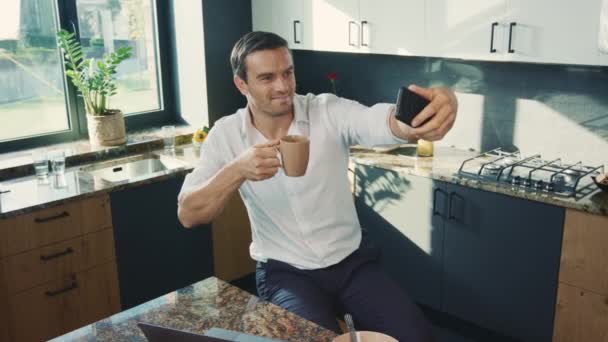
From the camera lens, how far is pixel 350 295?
6.25ft

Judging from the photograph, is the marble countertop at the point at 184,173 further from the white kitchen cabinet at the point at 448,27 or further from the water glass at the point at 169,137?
the white kitchen cabinet at the point at 448,27

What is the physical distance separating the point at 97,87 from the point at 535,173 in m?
2.24

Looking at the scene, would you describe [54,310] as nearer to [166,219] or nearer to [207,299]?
[166,219]

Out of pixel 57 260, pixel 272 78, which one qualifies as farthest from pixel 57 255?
pixel 272 78

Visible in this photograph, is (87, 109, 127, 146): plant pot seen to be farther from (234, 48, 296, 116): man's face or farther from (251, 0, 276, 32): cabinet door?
(234, 48, 296, 116): man's face

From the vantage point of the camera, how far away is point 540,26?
256 centimetres

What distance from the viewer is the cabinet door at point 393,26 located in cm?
297

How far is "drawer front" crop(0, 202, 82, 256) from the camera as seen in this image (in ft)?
8.05

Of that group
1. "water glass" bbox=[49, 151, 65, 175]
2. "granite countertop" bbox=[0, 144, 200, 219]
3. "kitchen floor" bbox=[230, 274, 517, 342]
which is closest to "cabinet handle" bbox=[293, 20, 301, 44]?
"granite countertop" bbox=[0, 144, 200, 219]

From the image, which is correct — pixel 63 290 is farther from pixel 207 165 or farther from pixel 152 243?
pixel 207 165

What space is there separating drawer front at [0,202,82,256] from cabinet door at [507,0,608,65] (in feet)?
6.73

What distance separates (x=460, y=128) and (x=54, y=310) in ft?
7.31

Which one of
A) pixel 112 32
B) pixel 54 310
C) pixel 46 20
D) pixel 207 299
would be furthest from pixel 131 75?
pixel 207 299

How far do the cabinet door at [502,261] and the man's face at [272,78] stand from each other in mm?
1181
